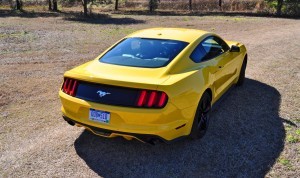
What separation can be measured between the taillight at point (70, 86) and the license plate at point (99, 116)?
422mm

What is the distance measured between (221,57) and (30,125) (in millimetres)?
3477

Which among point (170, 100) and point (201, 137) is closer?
point (170, 100)

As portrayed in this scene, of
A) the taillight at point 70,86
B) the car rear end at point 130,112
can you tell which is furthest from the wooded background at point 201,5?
the car rear end at point 130,112

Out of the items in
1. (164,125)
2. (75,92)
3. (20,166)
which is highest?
(75,92)

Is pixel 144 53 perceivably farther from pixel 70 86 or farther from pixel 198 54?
pixel 70 86

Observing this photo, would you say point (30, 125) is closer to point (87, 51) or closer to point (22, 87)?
point (22, 87)

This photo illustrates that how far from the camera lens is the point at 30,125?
5.48 metres

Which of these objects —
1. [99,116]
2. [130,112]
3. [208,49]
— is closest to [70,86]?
[99,116]

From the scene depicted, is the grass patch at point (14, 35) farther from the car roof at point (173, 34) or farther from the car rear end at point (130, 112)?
the car rear end at point (130, 112)

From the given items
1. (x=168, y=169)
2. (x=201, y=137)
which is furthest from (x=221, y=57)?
(x=168, y=169)

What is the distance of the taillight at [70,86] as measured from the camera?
442 cm

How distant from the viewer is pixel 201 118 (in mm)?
4922

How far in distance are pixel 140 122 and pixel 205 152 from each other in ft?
3.88

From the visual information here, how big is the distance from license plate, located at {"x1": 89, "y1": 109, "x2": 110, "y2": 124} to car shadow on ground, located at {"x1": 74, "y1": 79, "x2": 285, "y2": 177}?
59 centimetres
